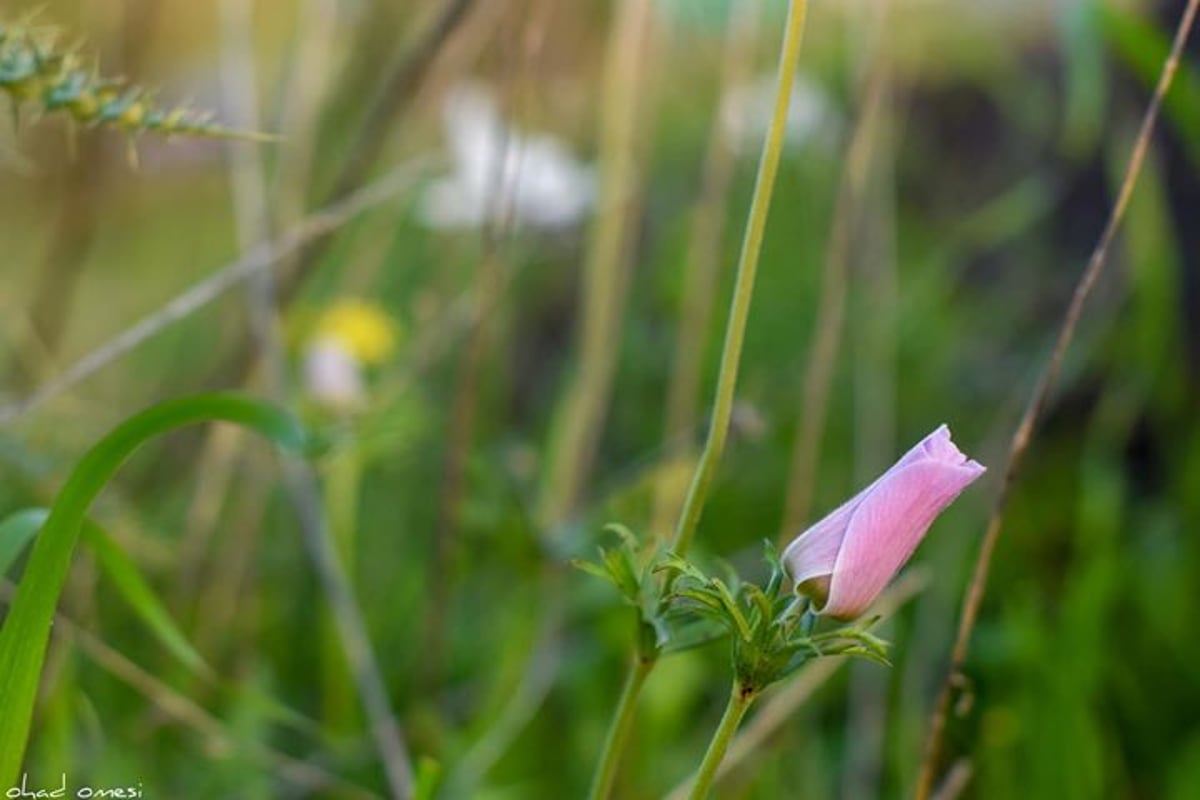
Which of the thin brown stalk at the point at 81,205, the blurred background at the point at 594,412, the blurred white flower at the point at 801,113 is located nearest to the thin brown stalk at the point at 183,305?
the blurred background at the point at 594,412

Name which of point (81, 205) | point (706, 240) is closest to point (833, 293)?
point (706, 240)

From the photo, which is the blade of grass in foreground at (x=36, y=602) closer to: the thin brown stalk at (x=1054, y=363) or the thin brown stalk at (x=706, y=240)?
the thin brown stalk at (x=1054, y=363)

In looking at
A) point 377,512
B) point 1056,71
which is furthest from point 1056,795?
point 1056,71

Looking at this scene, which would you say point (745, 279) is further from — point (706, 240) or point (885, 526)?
point (706, 240)

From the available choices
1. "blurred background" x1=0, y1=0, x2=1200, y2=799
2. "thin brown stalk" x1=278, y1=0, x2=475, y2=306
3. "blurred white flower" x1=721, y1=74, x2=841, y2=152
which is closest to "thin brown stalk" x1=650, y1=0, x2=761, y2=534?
"blurred background" x1=0, y1=0, x2=1200, y2=799

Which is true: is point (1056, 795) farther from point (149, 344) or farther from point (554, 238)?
point (149, 344)

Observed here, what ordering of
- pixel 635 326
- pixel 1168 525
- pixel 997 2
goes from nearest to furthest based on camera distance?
1. pixel 1168 525
2. pixel 635 326
3. pixel 997 2
